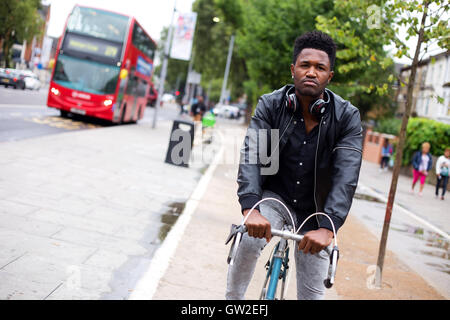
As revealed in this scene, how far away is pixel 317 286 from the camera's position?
2871 mm

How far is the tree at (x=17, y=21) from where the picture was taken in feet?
154

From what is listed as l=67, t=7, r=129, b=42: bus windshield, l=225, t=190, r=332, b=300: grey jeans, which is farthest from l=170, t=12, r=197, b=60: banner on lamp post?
l=225, t=190, r=332, b=300: grey jeans

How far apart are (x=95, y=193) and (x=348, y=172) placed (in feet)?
18.7

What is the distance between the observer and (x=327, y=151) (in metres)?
2.90

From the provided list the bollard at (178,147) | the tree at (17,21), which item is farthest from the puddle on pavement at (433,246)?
the tree at (17,21)

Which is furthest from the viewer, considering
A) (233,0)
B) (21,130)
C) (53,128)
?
Result: (233,0)

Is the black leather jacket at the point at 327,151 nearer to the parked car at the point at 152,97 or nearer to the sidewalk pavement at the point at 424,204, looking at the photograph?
the sidewalk pavement at the point at 424,204

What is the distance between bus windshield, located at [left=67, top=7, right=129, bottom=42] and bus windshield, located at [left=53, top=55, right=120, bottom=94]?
103 centimetres

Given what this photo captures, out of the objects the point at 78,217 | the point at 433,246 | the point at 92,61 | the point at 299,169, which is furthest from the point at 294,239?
the point at 92,61

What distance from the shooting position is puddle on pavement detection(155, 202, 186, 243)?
20.7 ft

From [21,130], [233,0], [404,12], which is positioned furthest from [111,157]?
[233,0]

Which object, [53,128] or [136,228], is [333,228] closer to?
[136,228]

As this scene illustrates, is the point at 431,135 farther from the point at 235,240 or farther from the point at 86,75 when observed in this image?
the point at 235,240

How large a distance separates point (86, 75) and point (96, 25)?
5.99 feet
